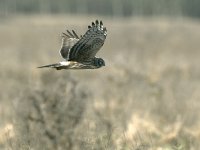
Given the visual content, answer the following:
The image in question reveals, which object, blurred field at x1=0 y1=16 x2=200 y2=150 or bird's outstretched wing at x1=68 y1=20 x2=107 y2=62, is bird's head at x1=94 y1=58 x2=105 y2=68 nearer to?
bird's outstretched wing at x1=68 y1=20 x2=107 y2=62

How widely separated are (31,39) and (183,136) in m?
23.8

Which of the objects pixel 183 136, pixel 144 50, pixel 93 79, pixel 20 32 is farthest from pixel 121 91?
pixel 20 32

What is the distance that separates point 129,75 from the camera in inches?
614

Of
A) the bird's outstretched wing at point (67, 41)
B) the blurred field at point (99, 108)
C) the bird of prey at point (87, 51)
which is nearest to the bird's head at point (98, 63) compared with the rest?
the bird of prey at point (87, 51)

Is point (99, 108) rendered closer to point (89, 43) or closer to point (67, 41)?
point (67, 41)

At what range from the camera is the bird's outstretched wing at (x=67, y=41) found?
923 cm

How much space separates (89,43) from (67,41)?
0.72 meters

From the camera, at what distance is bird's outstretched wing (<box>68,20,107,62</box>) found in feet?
28.6

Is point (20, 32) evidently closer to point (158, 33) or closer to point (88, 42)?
point (158, 33)

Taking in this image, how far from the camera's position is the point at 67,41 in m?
9.41

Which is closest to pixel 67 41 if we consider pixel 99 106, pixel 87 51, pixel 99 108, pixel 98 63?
pixel 87 51

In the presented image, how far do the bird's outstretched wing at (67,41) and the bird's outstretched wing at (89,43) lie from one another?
29 centimetres

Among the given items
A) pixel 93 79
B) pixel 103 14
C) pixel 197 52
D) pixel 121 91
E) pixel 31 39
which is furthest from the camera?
pixel 103 14

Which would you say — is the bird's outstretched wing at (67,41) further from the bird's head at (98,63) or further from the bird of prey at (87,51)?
the bird's head at (98,63)
